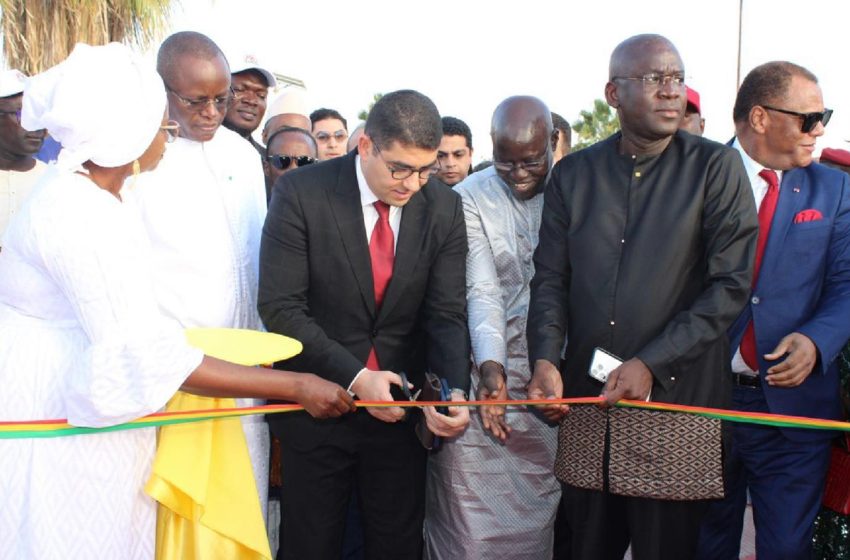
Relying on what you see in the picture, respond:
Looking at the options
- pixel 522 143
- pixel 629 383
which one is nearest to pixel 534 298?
pixel 629 383

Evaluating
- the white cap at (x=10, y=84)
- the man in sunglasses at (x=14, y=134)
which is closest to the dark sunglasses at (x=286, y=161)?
the man in sunglasses at (x=14, y=134)

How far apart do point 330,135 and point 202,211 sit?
3292 mm

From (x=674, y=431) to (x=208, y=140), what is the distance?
2.39m

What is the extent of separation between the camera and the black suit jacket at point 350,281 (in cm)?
341

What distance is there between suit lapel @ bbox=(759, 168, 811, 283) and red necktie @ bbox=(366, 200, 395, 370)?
159cm

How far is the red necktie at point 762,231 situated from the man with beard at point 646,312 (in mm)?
321

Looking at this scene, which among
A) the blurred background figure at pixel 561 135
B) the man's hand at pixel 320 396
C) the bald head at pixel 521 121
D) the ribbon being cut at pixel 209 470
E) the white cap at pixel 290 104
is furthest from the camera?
the white cap at pixel 290 104

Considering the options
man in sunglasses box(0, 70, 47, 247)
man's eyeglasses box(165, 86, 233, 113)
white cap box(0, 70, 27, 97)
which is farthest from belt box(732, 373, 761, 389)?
Answer: white cap box(0, 70, 27, 97)

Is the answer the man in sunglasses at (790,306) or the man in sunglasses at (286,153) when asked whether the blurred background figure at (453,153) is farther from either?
the man in sunglasses at (790,306)

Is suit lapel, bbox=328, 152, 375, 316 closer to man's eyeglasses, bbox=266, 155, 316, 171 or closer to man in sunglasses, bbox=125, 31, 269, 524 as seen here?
man in sunglasses, bbox=125, 31, 269, 524

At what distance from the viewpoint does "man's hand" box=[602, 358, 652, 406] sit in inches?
123

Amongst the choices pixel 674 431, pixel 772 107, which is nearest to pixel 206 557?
pixel 674 431

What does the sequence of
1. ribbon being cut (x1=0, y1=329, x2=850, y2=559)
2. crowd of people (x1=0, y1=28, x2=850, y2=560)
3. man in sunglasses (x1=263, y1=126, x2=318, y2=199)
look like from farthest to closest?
man in sunglasses (x1=263, y1=126, x2=318, y2=199), crowd of people (x1=0, y1=28, x2=850, y2=560), ribbon being cut (x1=0, y1=329, x2=850, y2=559)

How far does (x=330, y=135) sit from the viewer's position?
6816 mm
